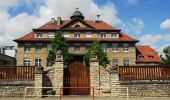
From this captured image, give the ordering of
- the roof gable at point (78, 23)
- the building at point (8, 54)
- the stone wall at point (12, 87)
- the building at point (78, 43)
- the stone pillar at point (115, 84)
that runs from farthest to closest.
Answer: the roof gable at point (78, 23)
the building at point (8, 54)
the building at point (78, 43)
the stone wall at point (12, 87)
the stone pillar at point (115, 84)

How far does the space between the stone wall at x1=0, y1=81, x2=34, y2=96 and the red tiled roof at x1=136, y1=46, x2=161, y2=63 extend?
129ft

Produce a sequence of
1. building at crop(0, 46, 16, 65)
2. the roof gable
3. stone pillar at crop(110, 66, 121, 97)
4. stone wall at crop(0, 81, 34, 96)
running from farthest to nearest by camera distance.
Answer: the roof gable, building at crop(0, 46, 16, 65), stone wall at crop(0, 81, 34, 96), stone pillar at crop(110, 66, 121, 97)

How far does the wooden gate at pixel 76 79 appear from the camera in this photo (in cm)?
2067

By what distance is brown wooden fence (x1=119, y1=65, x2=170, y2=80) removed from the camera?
19906mm

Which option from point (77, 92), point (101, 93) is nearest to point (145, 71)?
point (101, 93)

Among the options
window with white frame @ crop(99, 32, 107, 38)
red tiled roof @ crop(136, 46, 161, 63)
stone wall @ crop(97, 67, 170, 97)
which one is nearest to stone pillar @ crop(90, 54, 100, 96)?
stone wall @ crop(97, 67, 170, 97)

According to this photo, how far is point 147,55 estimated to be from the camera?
57.8m

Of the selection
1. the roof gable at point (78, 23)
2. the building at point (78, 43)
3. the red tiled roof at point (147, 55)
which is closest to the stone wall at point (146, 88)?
the building at point (78, 43)

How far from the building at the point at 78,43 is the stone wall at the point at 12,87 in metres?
32.8

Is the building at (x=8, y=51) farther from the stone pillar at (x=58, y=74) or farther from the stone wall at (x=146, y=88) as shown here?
the stone wall at (x=146, y=88)

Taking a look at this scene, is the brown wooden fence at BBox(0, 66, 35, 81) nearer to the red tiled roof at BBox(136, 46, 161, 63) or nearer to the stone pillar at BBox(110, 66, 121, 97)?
the stone pillar at BBox(110, 66, 121, 97)

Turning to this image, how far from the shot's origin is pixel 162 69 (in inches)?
795

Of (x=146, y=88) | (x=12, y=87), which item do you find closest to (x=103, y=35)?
(x=146, y=88)

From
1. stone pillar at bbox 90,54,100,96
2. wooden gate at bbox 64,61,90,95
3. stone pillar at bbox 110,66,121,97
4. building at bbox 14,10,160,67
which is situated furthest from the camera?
building at bbox 14,10,160,67
